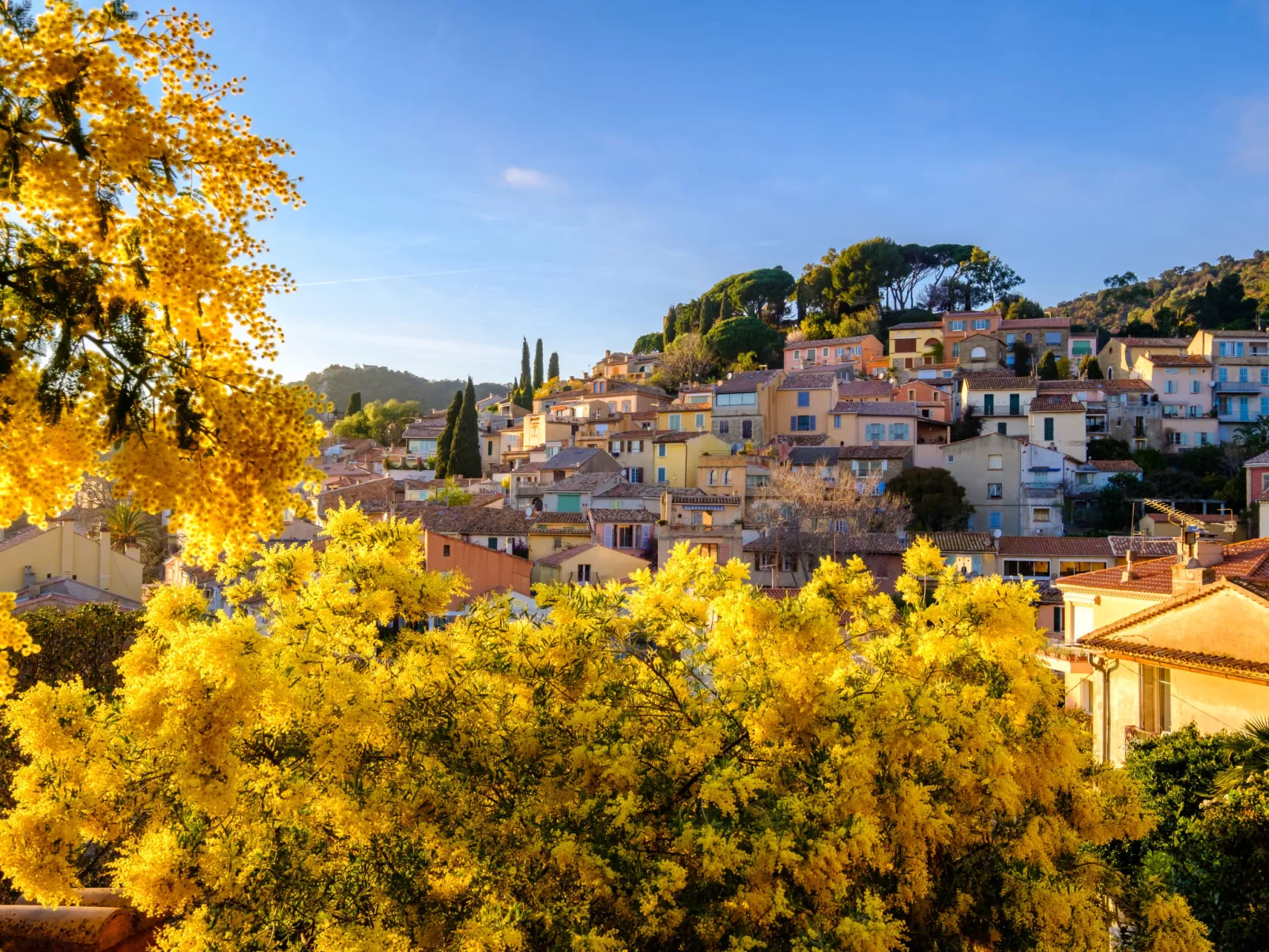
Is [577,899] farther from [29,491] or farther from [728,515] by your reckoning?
[728,515]

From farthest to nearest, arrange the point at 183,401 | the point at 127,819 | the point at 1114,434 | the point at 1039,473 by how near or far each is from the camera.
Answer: the point at 1114,434
the point at 1039,473
the point at 127,819
the point at 183,401

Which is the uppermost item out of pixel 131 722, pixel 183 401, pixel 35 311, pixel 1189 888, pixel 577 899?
pixel 35 311

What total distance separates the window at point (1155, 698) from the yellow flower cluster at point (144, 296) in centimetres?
1817

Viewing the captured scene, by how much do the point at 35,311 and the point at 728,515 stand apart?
126 feet

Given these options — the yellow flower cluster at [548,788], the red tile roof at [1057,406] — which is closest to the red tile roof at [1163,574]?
the yellow flower cluster at [548,788]

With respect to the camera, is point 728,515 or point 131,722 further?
point 728,515

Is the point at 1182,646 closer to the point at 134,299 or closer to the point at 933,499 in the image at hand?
the point at 134,299

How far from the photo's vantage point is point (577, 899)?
7086mm

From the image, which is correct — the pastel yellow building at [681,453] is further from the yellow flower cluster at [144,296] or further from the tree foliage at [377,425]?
the yellow flower cluster at [144,296]

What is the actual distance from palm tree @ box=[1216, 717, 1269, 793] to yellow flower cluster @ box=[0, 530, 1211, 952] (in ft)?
18.6

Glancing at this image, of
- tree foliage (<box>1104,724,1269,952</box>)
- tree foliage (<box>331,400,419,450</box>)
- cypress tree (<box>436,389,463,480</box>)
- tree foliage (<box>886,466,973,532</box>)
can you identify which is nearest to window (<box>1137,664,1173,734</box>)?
tree foliage (<box>1104,724,1269,952</box>)

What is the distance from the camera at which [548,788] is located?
760 centimetres

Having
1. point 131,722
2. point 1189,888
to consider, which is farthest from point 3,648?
point 1189,888

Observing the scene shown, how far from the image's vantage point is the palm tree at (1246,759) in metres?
13.4
